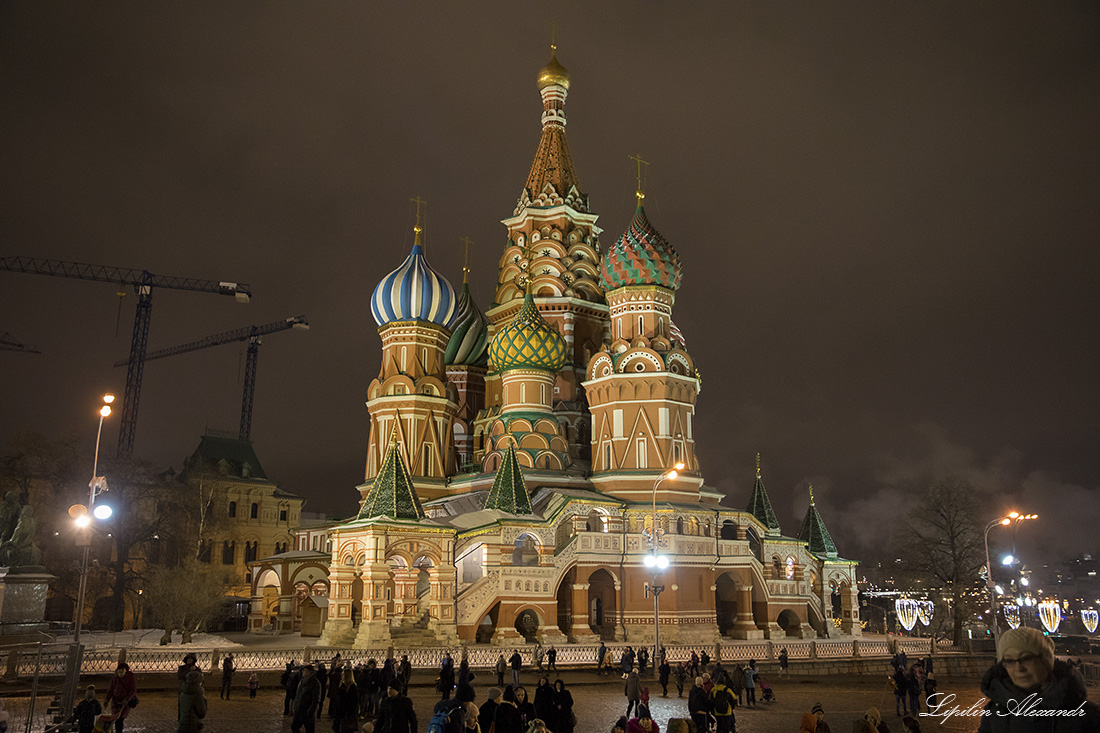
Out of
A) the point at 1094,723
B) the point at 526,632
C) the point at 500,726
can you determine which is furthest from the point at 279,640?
the point at 1094,723

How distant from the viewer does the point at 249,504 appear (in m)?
57.6

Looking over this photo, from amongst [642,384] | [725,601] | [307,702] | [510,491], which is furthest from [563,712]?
[725,601]

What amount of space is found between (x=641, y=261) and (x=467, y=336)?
529 inches

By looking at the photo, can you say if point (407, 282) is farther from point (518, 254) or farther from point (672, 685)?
point (672, 685)

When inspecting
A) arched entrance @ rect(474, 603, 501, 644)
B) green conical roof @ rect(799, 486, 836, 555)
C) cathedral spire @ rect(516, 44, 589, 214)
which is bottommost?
arched entrance @ rect(474, 603, 501, 644)

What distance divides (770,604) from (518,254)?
22.6 m

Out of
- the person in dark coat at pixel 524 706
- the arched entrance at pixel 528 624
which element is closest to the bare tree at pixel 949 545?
the arched entrance at pixel 528 624

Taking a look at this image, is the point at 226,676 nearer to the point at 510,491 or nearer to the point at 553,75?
the point at 510,491

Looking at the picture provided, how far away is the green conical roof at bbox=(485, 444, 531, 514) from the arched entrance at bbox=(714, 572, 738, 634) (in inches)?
488

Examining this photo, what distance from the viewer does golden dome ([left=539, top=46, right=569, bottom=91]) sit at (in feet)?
173

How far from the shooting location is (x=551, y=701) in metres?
12.3

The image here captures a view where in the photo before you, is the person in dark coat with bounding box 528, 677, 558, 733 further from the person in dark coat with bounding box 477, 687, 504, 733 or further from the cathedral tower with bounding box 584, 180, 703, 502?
the cathedral tower with bounding box 584, 180, 703, 502

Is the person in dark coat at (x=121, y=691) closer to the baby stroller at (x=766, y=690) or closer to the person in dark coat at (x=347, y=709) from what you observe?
the person in dark coat at (x=347, y=709)

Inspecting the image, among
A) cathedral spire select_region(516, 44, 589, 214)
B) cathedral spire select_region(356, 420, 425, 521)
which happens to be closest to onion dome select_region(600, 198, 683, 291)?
cathedral spire select_region(516, 44, 589, 214)
